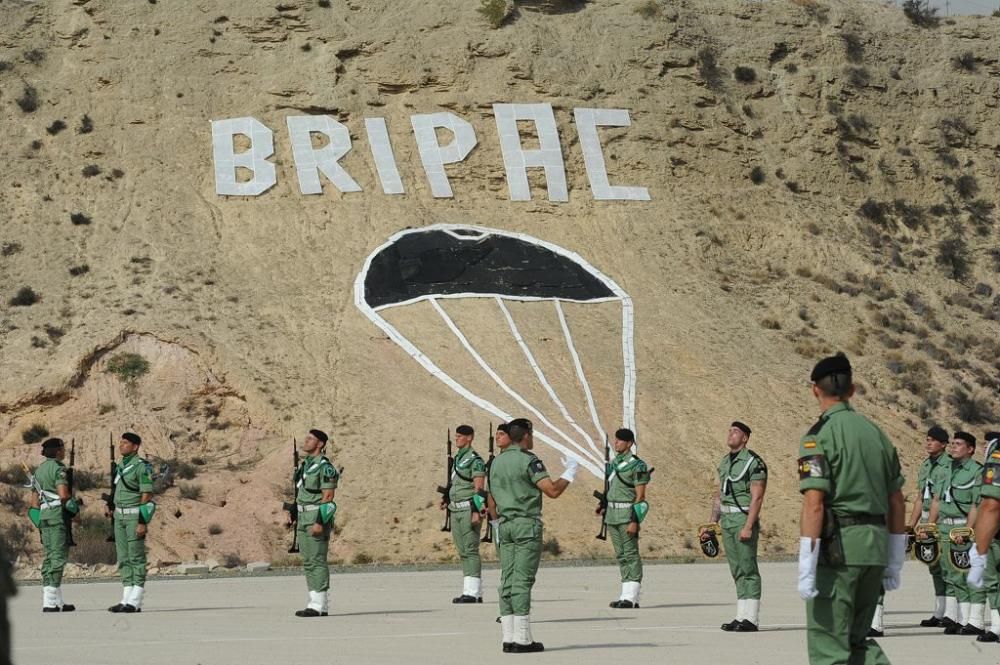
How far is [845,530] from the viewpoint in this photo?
8.64 meters

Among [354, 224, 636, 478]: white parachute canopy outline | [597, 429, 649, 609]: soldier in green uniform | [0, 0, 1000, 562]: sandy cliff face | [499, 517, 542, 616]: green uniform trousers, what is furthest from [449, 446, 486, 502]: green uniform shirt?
[354, 224, 636, 478]: white parachute canopy outline

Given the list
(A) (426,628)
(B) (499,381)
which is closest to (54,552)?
(A) (426,628)

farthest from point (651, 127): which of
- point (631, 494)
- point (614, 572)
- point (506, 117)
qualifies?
point (631, 494)

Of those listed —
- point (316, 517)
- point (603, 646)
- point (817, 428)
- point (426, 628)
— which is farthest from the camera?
point (316, 517)

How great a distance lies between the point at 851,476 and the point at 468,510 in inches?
471

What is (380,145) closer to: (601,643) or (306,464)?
(306,464)

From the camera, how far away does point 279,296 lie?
3925cm

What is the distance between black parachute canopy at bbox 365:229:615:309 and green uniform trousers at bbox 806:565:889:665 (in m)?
30.7

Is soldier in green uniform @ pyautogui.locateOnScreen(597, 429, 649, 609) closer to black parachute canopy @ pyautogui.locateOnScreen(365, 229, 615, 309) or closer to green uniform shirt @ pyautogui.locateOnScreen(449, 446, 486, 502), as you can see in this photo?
green uniform shirt @ pyautogui.locateOnScreen(449, 446, 486, 502)

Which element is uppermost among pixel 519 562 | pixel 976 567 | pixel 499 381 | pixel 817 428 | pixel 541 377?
pixel 541 377

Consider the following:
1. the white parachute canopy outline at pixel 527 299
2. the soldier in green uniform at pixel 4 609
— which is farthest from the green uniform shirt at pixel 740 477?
the white parachute canopy outline at pixel 527 299

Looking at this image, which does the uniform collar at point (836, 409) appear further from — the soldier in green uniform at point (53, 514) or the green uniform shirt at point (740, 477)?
the soldier in green uniform at point (53, 514)

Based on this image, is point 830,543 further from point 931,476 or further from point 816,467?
point 931,476

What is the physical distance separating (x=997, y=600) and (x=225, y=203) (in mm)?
31330
